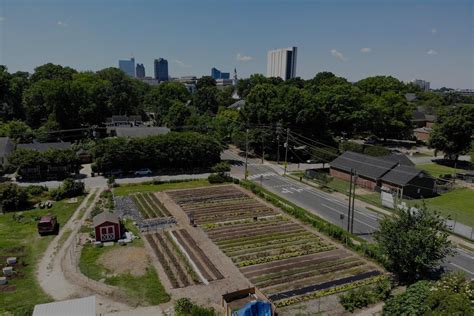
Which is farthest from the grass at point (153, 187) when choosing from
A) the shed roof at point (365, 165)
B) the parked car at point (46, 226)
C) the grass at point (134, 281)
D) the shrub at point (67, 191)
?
the shed roof at point (365, 165)

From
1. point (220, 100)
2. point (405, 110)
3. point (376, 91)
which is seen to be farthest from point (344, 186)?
point (220, 100)

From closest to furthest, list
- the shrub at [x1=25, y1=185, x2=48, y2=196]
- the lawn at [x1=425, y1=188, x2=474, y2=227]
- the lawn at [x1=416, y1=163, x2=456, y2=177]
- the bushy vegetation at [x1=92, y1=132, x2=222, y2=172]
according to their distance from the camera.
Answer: the lawn at [x1=425, y1=188, x2=474, y2=227]
the shrub at [x1=25, y1=185, x2=48, y2=196]
the bushy vegetation at [x1=92, y1=132, x2=222, y2=172]
the lawn at [x1=416, y1=163, x2=456, y2=177]

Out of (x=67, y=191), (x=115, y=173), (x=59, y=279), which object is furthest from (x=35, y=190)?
(x=59, y=279)

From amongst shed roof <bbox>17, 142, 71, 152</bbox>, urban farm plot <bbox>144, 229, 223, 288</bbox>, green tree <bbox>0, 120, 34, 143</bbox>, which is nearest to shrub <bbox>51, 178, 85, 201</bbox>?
urban farm plot <bbox>144, 229, 223, 288</bbox>

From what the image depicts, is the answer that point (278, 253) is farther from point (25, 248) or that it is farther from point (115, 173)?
point (115, 173)

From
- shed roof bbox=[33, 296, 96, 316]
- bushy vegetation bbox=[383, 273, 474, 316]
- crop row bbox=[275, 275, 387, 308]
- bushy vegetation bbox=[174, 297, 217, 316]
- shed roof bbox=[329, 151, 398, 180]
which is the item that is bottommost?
crop row bbox=[275, 275, 387, 308]

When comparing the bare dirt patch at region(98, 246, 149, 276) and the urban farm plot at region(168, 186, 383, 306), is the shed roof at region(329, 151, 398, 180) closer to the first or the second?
the urban farm plot at region(168, 186, 383, 306)
